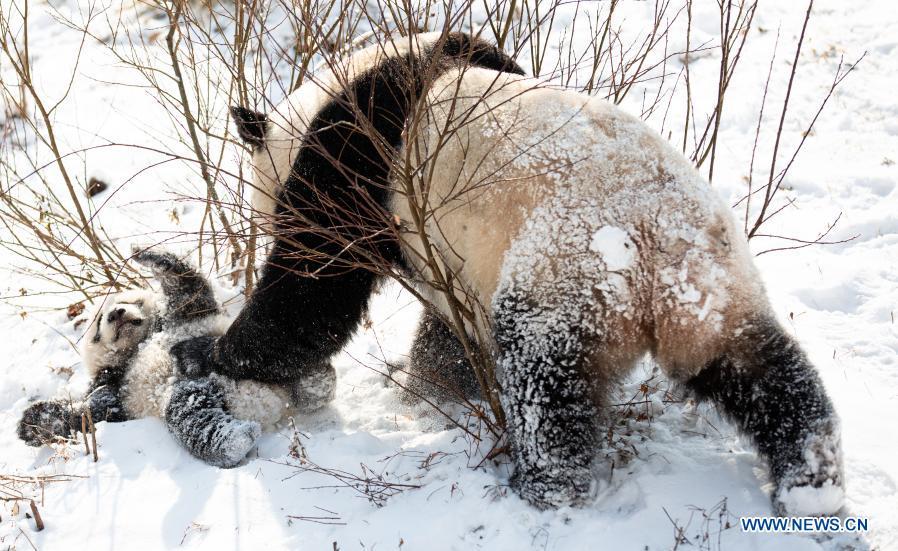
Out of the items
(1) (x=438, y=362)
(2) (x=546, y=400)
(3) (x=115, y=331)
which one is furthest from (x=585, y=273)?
(3) (x=115, y=331)

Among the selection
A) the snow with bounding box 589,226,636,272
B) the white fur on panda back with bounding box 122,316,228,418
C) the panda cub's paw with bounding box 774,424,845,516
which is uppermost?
the snow with bounding box 589,226,636,272

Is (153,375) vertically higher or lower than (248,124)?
lower

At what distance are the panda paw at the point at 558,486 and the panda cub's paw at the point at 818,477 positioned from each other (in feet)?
2.25

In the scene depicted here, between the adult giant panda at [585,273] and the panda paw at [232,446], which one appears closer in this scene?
the adult giant panda at [585,273]

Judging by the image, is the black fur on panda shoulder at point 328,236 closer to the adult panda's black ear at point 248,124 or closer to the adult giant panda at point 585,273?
the adult giant panda at point 585,273

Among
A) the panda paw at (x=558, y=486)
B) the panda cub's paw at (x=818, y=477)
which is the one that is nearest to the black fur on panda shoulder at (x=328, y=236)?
the panda paw at (x=558, y=486)

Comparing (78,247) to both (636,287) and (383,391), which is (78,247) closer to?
(383,391)

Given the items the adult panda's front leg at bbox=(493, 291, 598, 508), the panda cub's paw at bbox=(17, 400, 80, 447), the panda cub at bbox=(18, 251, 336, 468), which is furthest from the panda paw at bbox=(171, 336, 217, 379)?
the adult panda's front leg at bbox=(493, 291, 598, 508)

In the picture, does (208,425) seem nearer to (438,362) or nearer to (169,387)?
(169,387)

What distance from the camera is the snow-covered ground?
2.71 m

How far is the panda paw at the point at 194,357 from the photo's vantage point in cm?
396

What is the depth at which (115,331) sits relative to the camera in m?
4.43

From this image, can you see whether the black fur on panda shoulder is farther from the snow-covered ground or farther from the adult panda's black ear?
the snow-covered ground

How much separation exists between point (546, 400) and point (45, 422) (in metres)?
3.06
